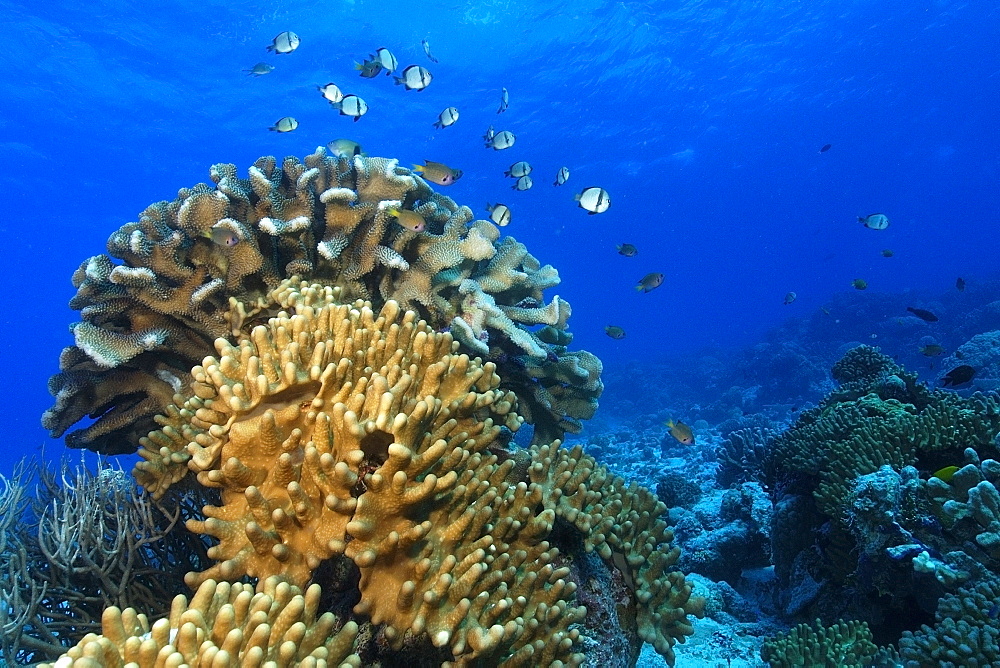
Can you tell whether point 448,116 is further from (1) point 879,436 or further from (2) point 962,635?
(2) point 962,635

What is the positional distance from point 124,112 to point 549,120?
30.1 meters

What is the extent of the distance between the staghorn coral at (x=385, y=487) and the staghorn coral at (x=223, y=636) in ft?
1.07

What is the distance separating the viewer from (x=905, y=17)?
116ft

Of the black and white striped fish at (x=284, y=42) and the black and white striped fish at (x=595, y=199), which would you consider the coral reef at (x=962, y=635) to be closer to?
the black and white striped fish at (x=595, y=199)

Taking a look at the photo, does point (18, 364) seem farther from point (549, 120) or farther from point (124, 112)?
point (549, 120)

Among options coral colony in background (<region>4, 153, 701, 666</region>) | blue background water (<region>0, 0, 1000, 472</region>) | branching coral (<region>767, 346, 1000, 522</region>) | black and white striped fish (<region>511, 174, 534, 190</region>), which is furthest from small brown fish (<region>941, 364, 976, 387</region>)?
blue background water (<region>0, 0, 1000, 472</region>)

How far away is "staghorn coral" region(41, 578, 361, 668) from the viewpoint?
1.40 m

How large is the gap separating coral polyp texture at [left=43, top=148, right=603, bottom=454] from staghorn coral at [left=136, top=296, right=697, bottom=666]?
43.2 inches

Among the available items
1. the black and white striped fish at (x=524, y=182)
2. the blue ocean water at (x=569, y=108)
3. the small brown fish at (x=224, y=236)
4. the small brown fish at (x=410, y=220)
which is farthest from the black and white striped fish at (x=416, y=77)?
the blue ocean water at (x=569, y=108)

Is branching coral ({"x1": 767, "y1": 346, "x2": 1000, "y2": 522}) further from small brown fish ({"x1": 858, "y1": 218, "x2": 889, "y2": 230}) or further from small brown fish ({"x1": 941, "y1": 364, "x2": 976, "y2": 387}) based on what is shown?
small brown fish ({"x1": 858, "y1": 218, "x2": 889, "y2": 230})

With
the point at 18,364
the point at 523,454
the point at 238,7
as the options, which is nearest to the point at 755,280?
the point at 238,7

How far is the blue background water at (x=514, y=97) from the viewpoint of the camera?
26.7 metres

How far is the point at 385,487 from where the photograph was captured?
6.95 feet

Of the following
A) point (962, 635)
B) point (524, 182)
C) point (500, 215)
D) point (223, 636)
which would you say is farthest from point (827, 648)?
point (524, 182)
